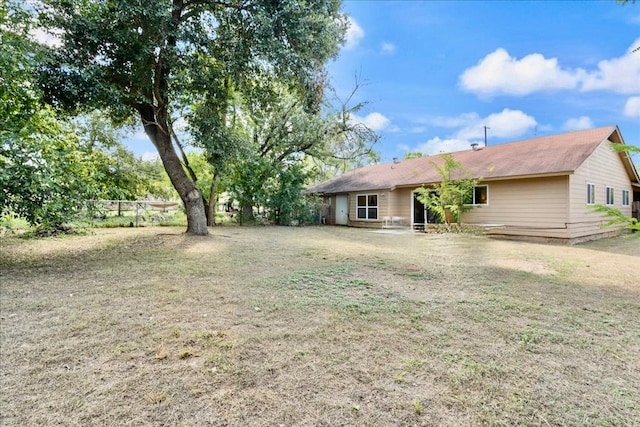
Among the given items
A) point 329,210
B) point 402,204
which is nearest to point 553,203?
point 402,204

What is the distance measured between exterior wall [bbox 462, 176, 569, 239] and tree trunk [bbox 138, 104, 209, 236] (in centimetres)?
1033

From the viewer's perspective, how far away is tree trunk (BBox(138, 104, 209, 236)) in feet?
32.7

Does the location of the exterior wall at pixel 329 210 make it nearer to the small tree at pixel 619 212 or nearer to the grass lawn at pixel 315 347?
the grass lawn at pixel 315 347

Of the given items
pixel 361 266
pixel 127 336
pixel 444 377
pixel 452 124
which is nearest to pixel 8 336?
pixel 127 336

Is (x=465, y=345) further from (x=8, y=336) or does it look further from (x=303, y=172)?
(x=303, y=172)

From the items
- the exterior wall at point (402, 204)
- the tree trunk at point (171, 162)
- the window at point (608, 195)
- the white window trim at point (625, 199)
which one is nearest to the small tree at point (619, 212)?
the tree trunk at point (171, 162)

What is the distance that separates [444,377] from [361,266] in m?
4.01

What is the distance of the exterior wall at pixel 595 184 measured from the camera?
35.5ft

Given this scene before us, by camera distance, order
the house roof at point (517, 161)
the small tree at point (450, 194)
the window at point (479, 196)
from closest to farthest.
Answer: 1. the house roof at point (517, 161)
2. the small tree at point (450, 194)
3. the window at point (479, 196)

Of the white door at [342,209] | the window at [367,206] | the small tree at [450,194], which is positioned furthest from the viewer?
the white door at [342,209]

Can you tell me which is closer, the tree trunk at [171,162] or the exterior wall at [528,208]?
the tree trunk at [171,162]

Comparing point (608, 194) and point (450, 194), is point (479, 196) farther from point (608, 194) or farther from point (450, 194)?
point (608, 194)

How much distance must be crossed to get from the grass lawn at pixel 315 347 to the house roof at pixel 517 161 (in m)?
5.96

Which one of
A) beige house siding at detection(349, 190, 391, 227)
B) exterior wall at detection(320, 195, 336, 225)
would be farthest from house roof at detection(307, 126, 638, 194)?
exterior wall at detection(320, 195, 336, 225)
